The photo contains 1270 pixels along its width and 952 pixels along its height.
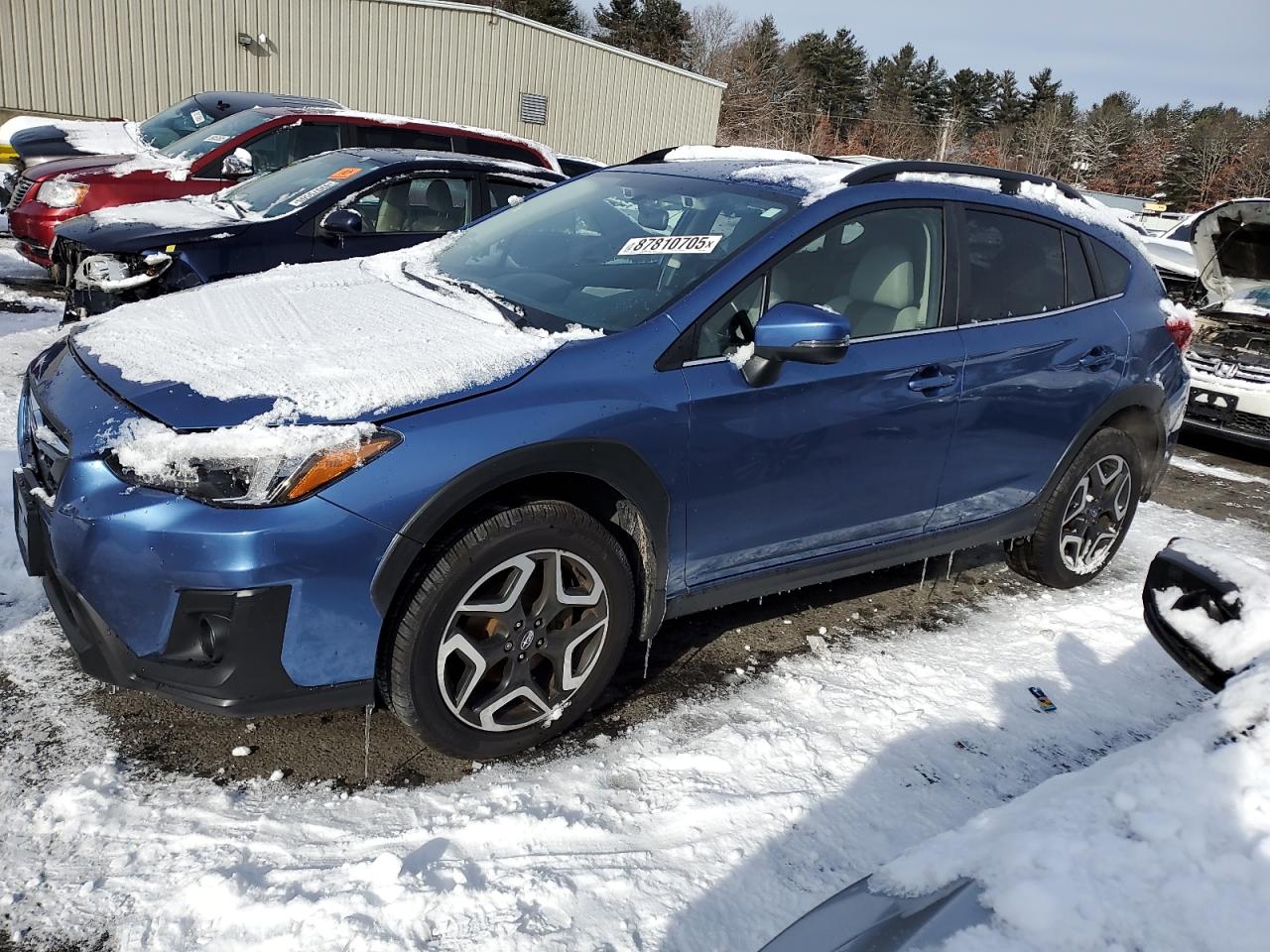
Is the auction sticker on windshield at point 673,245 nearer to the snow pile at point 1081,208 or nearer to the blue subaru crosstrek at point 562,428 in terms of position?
the blue subaru crosstrek at point 562,428

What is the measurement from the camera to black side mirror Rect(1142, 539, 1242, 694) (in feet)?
6.39

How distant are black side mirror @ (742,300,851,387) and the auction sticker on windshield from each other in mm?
398

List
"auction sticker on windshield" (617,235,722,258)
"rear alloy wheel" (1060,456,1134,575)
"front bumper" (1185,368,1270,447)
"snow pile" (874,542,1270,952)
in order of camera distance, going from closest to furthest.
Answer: "snow pile" (874,542,1270,952) < "auction sticker on windshield" (617,235,722,258) < "rear alloy wheel" (1060,456,1134,575) < "front bumper" (1185,368,1270,447)

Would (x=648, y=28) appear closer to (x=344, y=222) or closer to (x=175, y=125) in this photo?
(x=175, y=125)

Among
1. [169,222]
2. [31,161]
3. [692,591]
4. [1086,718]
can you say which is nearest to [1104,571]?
[1086,718]

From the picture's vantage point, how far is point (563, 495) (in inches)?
109

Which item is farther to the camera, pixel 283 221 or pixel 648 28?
pixel 648 28

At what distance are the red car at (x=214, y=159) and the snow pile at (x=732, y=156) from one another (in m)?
4.97

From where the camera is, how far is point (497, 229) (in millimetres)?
3949

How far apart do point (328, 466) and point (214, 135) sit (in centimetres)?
752

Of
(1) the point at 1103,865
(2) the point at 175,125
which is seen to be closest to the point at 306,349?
(1) the point at 1103,865

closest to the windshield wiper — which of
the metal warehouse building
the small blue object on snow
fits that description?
the small blue object on snow

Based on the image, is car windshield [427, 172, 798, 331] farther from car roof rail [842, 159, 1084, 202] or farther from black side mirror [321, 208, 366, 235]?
black side mirror [321, 208, 366, 235]

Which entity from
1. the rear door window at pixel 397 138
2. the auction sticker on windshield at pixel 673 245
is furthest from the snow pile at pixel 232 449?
the rear door window at pixel 397 138
